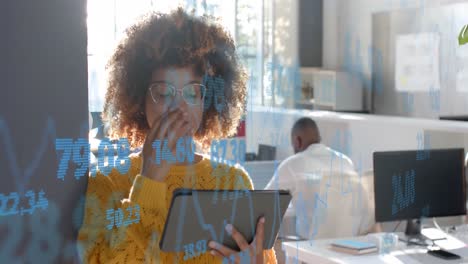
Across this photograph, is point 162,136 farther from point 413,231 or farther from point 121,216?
point 413,231

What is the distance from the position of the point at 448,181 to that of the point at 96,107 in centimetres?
Answer: 193

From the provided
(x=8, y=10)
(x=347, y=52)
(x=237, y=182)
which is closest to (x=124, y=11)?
(x=8, y=10)

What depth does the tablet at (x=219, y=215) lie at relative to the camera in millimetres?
1007

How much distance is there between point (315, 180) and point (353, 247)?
62 centimetres

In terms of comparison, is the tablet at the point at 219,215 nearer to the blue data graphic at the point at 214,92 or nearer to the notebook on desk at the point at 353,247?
the blue data graphic at the point at 214,92

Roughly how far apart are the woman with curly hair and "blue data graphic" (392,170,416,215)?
157 cm

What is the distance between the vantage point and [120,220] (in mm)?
948

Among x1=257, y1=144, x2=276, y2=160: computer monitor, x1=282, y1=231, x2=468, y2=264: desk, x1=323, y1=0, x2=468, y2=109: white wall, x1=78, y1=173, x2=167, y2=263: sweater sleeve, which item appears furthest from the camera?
x1=282, y1=231, x2=468, y2=264: desk

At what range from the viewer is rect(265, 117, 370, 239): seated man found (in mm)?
1507

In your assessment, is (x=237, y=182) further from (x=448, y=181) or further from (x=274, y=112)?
(x=448, y=181)

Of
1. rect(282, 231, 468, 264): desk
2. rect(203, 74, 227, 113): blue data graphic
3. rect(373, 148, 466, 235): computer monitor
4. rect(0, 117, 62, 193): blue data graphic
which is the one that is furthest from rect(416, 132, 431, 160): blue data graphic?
rect(0, 117, 62, 193): blue data graphic

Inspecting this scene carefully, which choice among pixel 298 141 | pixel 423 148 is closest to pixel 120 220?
pixel 298 141

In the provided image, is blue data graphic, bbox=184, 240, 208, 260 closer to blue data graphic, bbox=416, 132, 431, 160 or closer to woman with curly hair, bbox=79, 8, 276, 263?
woman with curly hair, bbox=79, 8, 276, 263

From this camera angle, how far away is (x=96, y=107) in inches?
36.1
